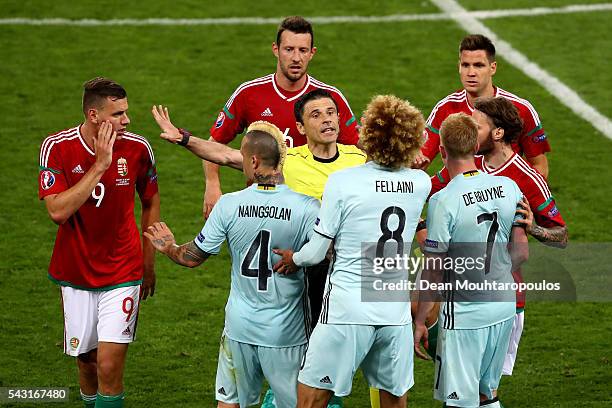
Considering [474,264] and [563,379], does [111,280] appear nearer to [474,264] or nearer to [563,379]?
[474,264]

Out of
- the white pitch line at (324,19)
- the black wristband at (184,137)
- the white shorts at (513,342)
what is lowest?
the white shorts at (513,342)

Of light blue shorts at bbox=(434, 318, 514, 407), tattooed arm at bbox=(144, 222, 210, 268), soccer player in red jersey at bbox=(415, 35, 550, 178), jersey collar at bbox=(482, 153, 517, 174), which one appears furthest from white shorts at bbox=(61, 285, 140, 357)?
jersey collar at bbox=(482, 153, 517, 174)

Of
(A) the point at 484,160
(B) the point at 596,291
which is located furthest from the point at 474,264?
(B) the point at 596,291

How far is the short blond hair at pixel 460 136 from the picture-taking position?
7.25m

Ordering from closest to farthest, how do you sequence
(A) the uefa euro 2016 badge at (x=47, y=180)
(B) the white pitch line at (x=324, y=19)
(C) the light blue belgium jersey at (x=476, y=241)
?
(C) the light blue belgium jersey at (x=476, y=241) < (A) the uefa euro 2016 badge at (x=47, y=180) < (B) the white pitch line at (x=324, y=19)

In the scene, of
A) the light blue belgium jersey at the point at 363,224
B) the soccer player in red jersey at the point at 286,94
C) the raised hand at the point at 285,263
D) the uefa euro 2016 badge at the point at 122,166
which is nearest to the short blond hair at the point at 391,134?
the light blue belgium jersey at the point at 363,224

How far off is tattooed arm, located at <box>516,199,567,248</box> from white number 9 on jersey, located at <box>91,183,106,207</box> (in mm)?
2837

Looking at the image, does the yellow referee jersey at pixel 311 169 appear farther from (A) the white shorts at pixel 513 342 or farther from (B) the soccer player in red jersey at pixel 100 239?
(A) the white shorts at pixel 513 342

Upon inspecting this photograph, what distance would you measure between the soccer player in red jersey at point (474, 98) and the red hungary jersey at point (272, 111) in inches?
23.6

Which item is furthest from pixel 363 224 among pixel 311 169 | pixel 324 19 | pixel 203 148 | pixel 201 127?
pixel 324 19

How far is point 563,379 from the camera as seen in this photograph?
9.73 metres

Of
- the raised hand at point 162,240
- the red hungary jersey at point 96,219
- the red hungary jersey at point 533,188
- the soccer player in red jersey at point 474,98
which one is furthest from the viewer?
the soccer player in red jersey at point 474,98

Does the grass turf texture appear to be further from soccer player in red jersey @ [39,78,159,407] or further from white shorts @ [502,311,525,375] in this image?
soccer player in red jersey @ [39,78,159,407]

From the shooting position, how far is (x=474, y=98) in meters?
9.06
